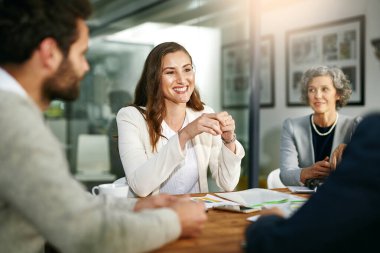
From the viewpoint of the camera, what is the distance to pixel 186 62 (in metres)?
2.37

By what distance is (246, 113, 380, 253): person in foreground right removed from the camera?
0.75 metres

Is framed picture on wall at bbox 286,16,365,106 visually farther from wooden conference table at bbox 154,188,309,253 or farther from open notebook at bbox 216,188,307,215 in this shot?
wooden conference table at bbox 154,188,309,253

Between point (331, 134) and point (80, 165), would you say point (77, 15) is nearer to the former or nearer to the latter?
→ point (331, 134)

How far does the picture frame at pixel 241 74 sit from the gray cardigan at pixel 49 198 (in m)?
4.02

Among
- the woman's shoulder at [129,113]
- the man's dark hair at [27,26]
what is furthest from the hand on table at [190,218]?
the woman's shoulder at [129,113]

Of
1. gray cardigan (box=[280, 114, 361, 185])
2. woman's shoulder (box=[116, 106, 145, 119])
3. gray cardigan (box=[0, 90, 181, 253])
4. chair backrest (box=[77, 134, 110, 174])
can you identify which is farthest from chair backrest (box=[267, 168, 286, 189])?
chair backrest (box=[77, 134, 110, 174])

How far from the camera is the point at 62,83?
1084mm

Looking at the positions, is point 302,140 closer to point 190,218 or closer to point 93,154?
point 190,218

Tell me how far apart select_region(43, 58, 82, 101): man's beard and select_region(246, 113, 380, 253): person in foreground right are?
0.63 meters

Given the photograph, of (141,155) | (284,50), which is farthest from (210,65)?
(141,155)

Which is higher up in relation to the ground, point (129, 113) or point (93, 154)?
point (129, 113)

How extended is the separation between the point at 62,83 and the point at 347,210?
74cm

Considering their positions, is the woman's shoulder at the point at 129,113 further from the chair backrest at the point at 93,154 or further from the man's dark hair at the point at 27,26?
the chair backrest at the point at 93,154

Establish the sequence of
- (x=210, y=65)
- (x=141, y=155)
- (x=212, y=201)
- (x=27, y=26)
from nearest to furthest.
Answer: (x=27, y=26), (x=212, y=201), (x=141, y=155), (x=210, y=65)
